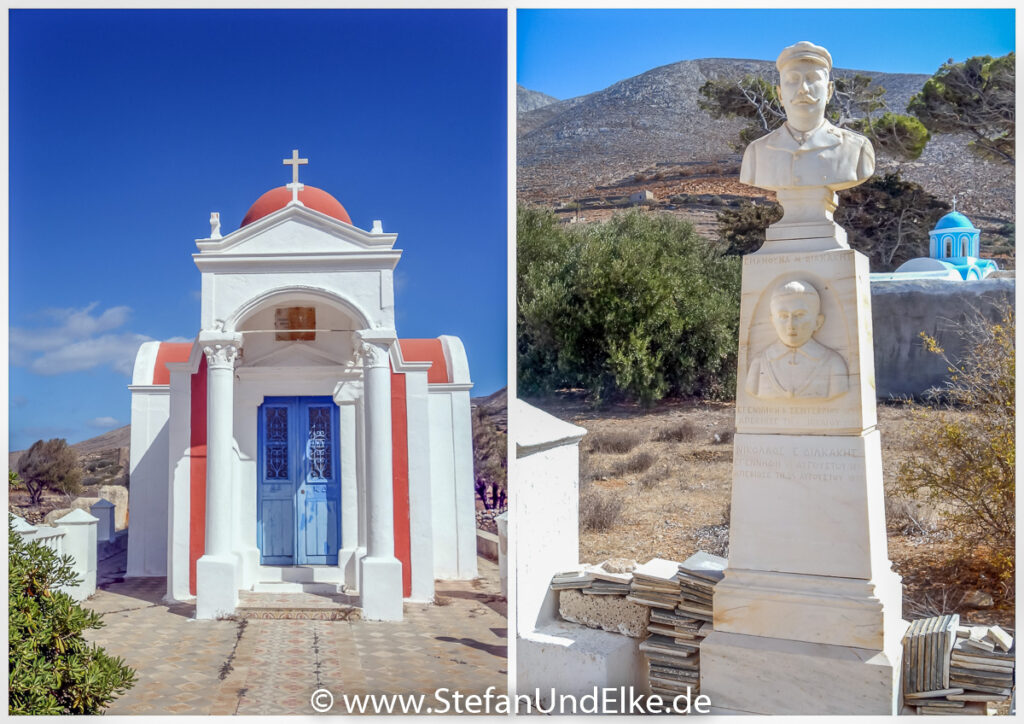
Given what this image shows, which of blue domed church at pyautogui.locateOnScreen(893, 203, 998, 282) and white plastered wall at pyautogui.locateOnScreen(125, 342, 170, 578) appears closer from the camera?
white plastered wall at pyautogui.locateOnScreen(125, 342, 170, 578)

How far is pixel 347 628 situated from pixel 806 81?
3.36 m

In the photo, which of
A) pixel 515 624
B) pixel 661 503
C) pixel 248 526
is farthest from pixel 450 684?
pixel 661 503

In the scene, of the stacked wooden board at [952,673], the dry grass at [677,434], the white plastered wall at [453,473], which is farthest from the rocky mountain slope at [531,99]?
the stacked wooden board at [952,673]

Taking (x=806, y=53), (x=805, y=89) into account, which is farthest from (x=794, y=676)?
(x=806, y=53)

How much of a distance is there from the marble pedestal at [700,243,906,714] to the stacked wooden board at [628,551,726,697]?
0.17 metres

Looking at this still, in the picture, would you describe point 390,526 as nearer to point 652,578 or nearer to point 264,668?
point 264,668

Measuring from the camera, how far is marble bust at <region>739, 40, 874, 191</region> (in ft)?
11.6

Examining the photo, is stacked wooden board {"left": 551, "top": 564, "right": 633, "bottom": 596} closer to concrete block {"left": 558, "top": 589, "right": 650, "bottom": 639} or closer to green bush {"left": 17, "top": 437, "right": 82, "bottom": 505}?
concrete block {"left": 558, "top": 589, "right": 650, "bottom": 639}

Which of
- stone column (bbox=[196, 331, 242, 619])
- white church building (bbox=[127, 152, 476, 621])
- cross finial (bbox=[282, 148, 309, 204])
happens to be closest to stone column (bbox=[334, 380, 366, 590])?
white church building (bbox=[127, 152, 476, 621])

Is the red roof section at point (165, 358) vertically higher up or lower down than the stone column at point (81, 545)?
higher up

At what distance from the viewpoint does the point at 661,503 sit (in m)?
6.26

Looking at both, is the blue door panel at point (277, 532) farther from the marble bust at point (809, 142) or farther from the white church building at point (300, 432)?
the marble bust at point (809, 142)

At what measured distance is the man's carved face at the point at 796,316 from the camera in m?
3.49

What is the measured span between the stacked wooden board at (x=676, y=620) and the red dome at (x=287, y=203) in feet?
8.22
